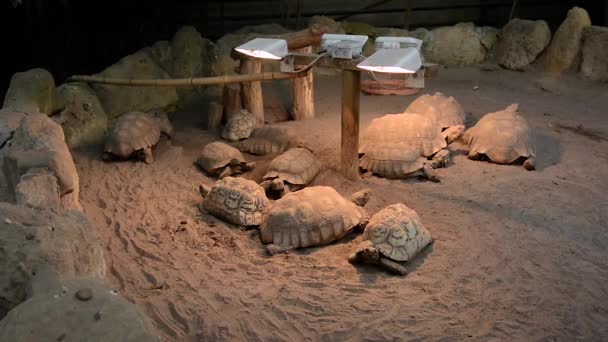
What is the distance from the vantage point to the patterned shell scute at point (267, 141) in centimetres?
730

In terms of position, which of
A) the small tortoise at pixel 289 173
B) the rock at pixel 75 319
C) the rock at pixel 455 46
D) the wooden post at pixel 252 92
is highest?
Result: the rock at pixel 455 46

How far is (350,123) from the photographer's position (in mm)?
6410

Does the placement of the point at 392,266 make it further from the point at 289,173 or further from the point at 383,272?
the point at 289,173

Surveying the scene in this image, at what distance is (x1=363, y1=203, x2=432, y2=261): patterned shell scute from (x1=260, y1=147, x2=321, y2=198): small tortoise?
1.34 metres

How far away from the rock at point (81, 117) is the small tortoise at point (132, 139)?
0.63m

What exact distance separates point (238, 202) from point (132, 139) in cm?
219

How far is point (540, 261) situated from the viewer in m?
4.80

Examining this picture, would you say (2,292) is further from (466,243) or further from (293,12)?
(293,12)

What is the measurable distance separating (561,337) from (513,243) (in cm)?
133

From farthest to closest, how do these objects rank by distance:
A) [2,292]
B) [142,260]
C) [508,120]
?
[508,120] < [142,260] < [2,292]

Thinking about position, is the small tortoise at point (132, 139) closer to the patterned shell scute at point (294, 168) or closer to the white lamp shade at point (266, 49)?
the patterned shell scute at point (294, 168)

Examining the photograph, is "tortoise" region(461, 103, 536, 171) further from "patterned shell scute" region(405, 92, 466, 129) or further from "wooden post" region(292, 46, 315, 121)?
"wooden post" region(292, 46, 315, 121)

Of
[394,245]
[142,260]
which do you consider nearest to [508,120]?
[394,245]

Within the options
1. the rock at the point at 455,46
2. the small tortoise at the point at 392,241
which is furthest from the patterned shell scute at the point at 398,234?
the rock at the point at 455,46
